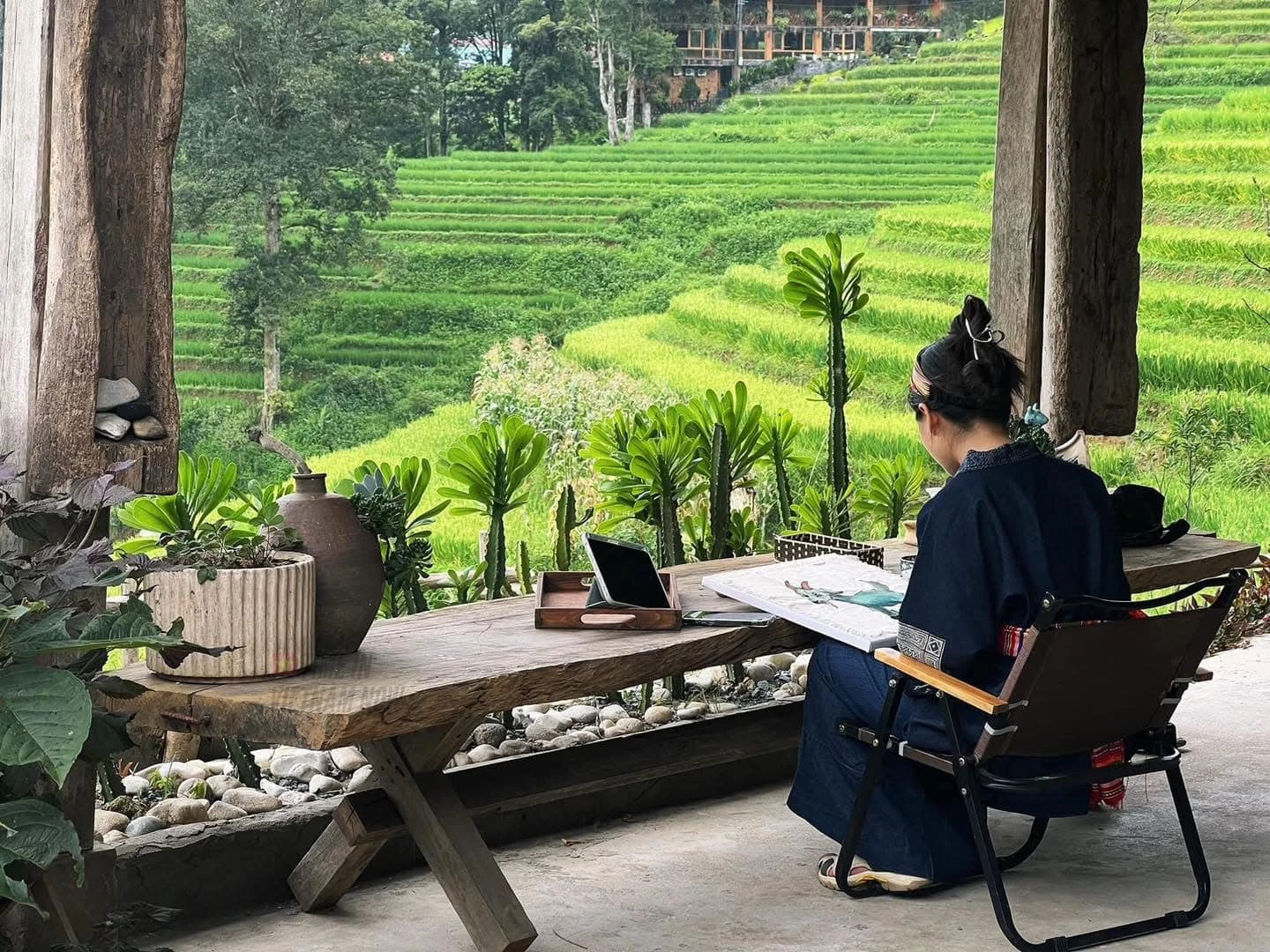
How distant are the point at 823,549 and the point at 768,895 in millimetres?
745

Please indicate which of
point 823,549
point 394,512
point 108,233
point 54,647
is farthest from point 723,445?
point 54,647

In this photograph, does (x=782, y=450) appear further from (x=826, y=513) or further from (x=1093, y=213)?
(x=1093, y=213)

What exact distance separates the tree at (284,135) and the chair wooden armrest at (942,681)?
1130cm

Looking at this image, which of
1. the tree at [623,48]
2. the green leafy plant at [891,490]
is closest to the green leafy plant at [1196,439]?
the green leafy plant at [891,490]

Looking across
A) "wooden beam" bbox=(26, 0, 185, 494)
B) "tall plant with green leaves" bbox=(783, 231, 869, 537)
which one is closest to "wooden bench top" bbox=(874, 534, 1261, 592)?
"tall plant with green leaves" bbox=(783, 231, 869, 537)

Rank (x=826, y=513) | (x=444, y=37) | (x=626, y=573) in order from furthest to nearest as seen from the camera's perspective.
Answer: (x=444, y=37)
(x=826, y=513)
(x=626, y=573)

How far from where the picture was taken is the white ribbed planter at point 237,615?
2361 millimetres

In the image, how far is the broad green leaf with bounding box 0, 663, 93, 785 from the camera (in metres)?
1.95

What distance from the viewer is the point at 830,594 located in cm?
300

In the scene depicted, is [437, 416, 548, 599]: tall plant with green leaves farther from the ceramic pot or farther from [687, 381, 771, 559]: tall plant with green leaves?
the ceramic pot

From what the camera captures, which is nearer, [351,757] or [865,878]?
[865,878]

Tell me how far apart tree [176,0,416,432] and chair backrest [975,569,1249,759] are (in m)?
11.4

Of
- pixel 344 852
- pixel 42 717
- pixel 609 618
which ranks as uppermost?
pixel 42 717

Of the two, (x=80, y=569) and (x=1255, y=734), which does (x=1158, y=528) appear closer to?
(x=1255, y=734)
